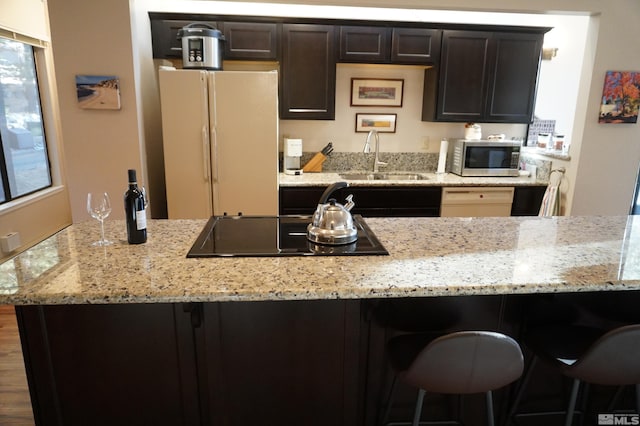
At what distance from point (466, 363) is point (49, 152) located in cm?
481

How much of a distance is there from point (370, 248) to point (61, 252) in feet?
3.95

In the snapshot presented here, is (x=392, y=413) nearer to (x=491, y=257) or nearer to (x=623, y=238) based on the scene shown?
(x=491, y=257)

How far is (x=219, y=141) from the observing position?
316cm

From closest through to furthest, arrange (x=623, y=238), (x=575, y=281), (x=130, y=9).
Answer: (x=575, y=281) < (x=623, y=238) < (x=130, y=9)

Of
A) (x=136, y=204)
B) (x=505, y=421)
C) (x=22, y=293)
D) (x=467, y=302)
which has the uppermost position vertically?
(x=136, y=204)

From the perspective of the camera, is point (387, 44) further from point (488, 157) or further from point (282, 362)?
point (282, 362)

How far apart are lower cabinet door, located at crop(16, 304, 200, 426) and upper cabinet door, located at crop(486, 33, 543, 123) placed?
336 cm

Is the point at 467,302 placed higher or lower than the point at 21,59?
lower

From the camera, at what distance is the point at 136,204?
160 cm

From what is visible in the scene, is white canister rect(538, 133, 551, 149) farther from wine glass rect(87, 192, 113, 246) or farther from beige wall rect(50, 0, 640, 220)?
wine glass rect(87, 192, 113, 246)

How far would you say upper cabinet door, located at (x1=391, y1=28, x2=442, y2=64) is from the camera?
3502 millimetres

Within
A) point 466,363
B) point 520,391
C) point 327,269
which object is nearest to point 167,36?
point 327,269

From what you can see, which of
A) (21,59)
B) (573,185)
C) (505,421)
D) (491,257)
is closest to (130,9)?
(21,59)

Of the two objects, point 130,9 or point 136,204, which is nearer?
point 136,204
